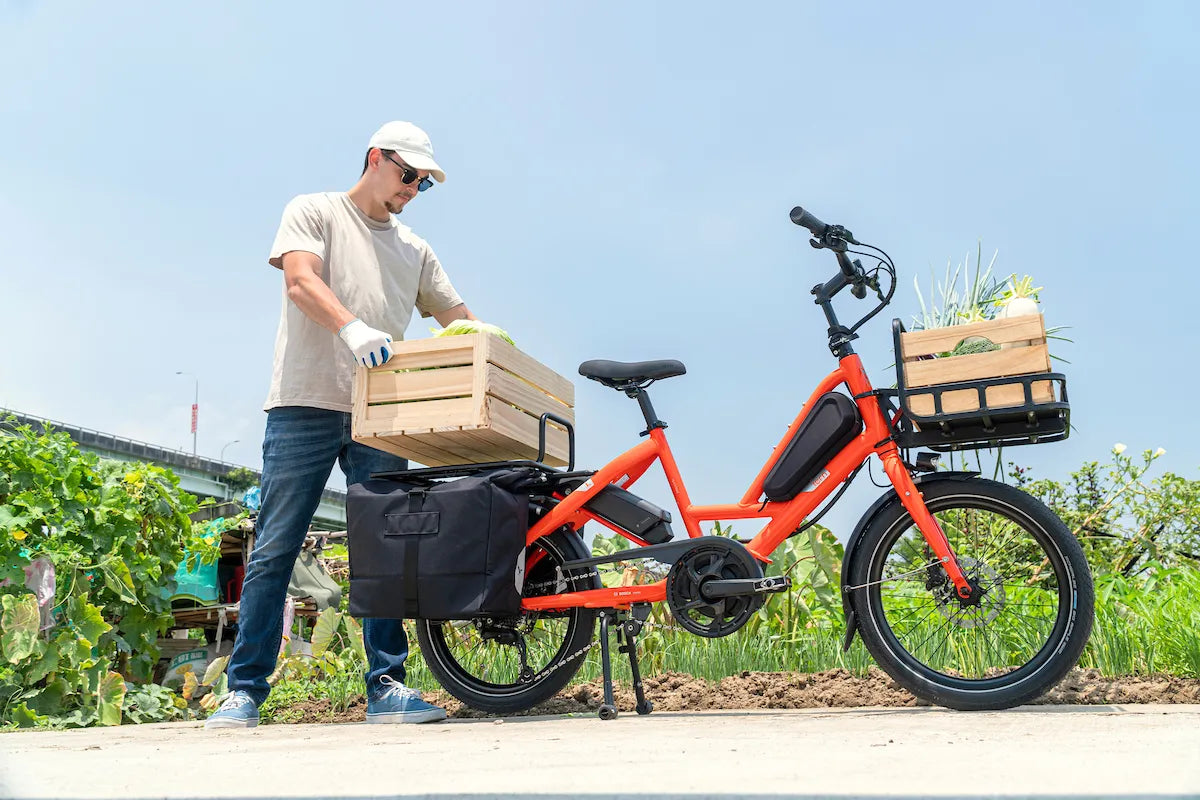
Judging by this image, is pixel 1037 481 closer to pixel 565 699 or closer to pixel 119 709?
pixel 565 699

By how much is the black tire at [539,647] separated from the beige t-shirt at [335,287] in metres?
0.97

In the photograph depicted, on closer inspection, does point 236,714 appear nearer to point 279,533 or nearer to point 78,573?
point 279,533

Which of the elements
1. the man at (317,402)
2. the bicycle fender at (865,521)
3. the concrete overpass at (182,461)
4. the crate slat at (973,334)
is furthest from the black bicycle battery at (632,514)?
the concrete overpass at (182,461)

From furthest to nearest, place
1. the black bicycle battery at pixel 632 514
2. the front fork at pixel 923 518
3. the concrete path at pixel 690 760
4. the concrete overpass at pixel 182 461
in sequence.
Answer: the concrete overpass at pixel 182 461 < the black bicycle battery at pixel 632 514 < the front fork at pixel 923 518 < the concrete path at pixel 690 760

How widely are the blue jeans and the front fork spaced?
1.91 m

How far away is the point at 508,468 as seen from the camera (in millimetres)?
3766

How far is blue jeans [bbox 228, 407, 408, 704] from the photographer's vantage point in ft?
12.8

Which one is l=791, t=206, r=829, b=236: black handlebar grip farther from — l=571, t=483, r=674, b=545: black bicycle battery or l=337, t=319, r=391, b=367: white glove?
l=337, t=319, r=391, b=367: white glove

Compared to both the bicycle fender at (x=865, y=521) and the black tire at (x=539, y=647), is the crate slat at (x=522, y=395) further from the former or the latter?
the bicycle fender at (x=865, y=521)

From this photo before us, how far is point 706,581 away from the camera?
3498mm

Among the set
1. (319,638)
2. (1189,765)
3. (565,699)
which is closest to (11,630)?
(319,638)

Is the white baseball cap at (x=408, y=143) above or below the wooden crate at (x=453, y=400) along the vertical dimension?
above

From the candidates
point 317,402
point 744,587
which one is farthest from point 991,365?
point 317,402

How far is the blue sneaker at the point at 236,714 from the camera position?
3.78 meters
